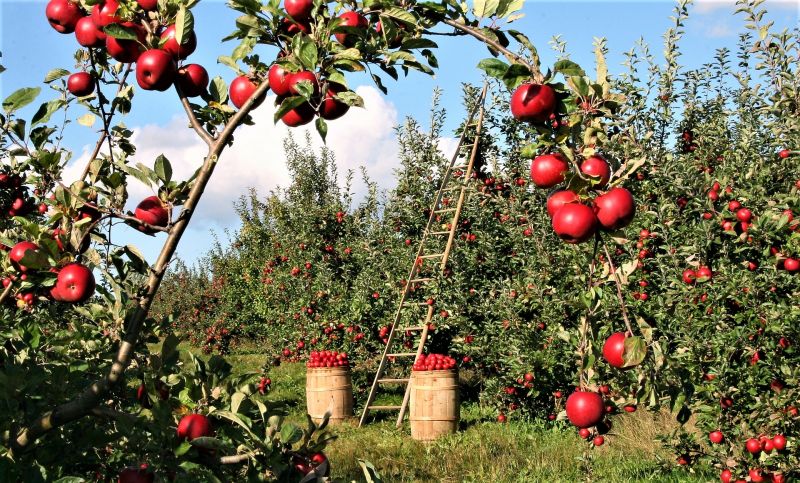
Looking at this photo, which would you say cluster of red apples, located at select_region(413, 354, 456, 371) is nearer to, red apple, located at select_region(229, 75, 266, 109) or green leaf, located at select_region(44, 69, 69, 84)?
green leaf, located at select_region(44, 69, 69, 84)

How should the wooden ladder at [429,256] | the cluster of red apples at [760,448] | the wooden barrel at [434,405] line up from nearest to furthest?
the cluster of red apples at [760,448]
the wooden barrel at [434,405]
the wooden ladder at [429,256]

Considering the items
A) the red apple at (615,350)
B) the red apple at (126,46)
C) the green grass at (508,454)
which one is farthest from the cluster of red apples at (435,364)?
the red apple at (126,46)

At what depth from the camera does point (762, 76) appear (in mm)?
5156

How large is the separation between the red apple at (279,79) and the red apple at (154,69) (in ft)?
0.70

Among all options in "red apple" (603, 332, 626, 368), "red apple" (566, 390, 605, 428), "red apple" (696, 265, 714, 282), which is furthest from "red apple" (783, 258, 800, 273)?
"red apple" (603, 332, 626, 368)

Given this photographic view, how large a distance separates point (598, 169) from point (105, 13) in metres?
1.10

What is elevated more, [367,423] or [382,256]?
[382,256]

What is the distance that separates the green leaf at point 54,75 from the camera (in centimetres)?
182

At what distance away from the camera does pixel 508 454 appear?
243 inches

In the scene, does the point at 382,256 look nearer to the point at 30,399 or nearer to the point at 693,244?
the point at 693,244

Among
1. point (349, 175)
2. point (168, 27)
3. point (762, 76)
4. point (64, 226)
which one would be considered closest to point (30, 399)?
point (64, 226)

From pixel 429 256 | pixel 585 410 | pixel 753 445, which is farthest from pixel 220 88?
pixel 429 256

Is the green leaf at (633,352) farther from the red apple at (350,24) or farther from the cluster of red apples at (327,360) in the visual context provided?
the cluster of red apples at (327,360)

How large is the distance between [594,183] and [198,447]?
102 cm
